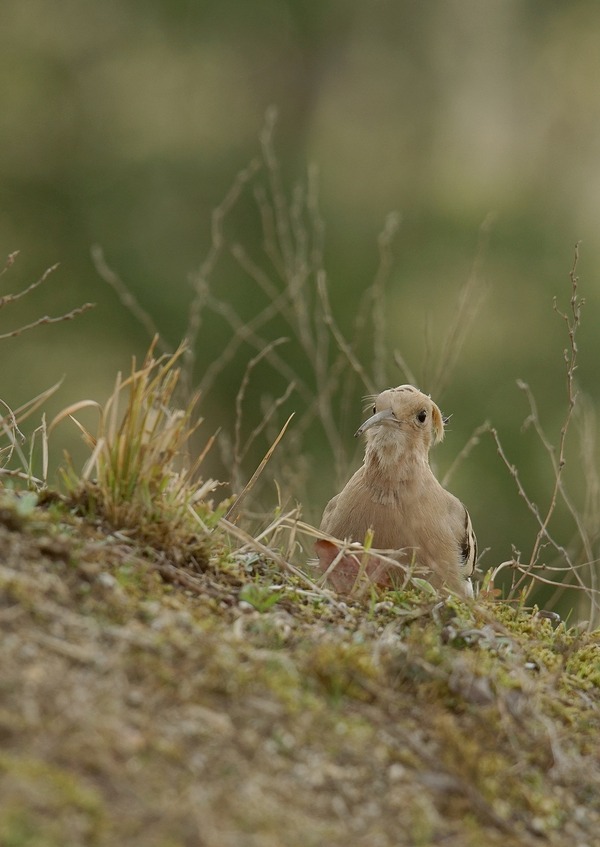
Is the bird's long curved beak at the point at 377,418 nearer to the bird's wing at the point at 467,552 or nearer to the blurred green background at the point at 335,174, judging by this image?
the bird's wing at the point at 467,552

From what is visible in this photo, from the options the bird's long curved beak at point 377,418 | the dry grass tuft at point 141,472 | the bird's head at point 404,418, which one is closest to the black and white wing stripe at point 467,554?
the bird's head at point 404,418

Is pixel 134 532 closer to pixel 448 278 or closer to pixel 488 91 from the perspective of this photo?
pixel 448 278

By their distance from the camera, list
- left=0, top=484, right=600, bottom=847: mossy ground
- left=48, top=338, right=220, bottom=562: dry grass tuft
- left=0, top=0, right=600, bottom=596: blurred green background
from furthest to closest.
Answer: left=0, top=0, right=600, bottom=596: blurred green background, left=48, top=338, right=220, bottom=562: dry grass tuft, left=0, top=484, right=600, bottom=847: mossy ground

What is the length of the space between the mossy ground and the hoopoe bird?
91cm

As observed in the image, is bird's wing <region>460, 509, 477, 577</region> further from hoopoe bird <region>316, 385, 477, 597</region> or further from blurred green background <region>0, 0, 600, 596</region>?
blurred green background <region>0, 0, 600, 596</region>

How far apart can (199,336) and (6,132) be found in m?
3.91

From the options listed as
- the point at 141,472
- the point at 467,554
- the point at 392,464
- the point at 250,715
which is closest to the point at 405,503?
the point at 392,464

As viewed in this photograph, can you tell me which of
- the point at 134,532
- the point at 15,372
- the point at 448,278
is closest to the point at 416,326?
the point at 448,278

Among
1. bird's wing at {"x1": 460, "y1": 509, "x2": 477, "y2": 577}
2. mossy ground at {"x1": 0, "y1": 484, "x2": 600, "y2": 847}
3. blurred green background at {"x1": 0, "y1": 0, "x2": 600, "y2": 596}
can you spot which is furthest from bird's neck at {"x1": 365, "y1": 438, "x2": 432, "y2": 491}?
blurred green background at {"x1": 0, "y1": 0, "x2": 600, "y2": 596}

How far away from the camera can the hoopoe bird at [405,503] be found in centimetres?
443

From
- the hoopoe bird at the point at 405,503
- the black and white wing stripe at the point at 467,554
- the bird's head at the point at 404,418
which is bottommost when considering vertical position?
the black and white wing stripe at the point at 467,554

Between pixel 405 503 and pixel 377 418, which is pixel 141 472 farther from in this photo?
pixel 377 418

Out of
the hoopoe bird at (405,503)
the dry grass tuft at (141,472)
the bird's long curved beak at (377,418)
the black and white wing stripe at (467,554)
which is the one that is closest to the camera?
the dry grass tuft at (141,472)

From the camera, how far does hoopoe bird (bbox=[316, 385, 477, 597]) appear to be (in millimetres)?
4434
